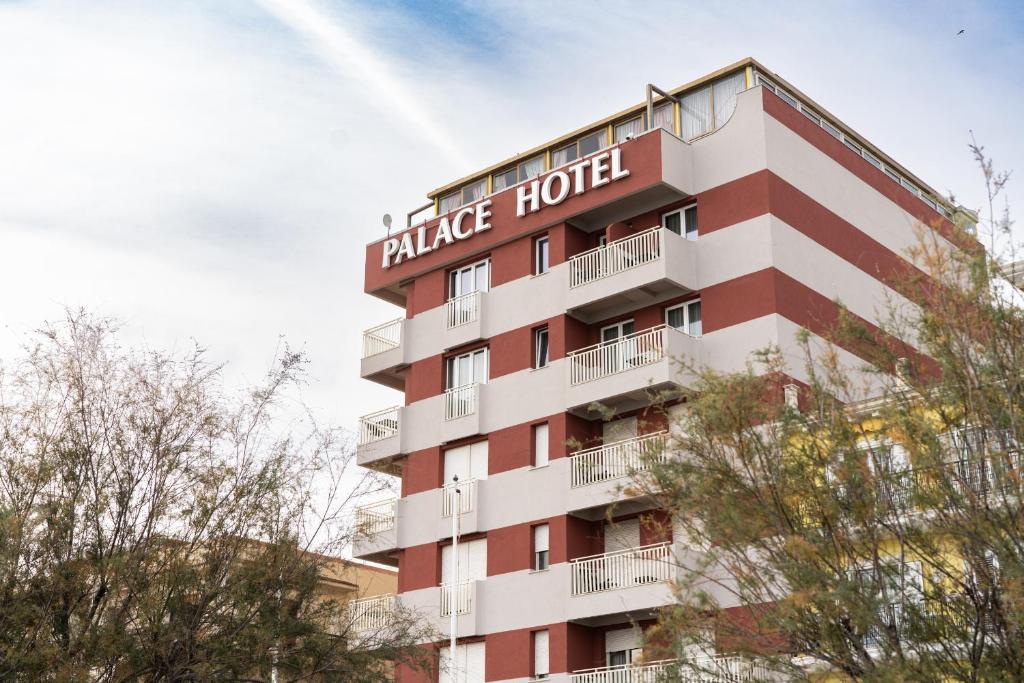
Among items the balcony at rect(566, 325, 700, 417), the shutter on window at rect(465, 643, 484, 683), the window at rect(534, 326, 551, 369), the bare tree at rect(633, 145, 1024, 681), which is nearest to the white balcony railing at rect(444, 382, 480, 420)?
the window at rect(534, 326, 551, 369)

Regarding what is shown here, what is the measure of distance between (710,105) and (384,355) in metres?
13.3

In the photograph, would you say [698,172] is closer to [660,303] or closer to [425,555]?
[660,303]

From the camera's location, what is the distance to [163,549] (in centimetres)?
2353

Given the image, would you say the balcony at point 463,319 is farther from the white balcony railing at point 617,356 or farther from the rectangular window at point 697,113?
the rectangular window at point 697,113

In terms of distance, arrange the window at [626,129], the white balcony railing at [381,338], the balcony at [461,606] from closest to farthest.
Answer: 1. the balcony at [461,606]
2. the window at [626,129]
3. the white balcony railing at [381,338]

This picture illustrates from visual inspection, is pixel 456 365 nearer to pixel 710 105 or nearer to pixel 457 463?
pixel 457 463

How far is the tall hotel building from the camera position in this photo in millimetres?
36031

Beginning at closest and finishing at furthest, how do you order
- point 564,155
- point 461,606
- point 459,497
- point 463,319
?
point 461,606 → point 459,497 → point 463,319 → point 564,155

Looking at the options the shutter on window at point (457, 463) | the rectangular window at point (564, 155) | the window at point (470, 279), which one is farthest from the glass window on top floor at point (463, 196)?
the shutter on window at point (457, 463)

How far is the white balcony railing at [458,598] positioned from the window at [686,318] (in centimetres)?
952

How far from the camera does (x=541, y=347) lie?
132ft

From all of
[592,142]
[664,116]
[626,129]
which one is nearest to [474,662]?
[592,142]

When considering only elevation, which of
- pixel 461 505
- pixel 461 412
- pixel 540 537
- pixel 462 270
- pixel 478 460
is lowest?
pixel 540 537

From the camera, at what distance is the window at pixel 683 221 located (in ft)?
126
